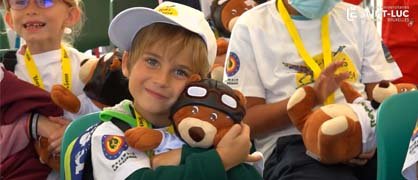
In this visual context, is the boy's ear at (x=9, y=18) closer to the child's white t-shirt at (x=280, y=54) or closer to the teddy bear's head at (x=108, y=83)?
the teddy bear's head at (x=108, y=83)

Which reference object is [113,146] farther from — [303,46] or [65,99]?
[303,46]

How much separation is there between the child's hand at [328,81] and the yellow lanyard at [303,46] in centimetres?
9

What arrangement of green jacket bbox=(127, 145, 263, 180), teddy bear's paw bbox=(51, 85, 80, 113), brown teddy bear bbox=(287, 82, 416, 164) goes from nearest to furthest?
green jacket bbox=(127, 145, 263, 180)
brown teddy bear bbox=(287, 82, 416, 164)
teddy bear's paw bbox=(51, 85, 80, 113)

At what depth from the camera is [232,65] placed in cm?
186

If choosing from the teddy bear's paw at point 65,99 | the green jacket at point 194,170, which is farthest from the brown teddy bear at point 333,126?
the teddy bear's paw at point 65,99

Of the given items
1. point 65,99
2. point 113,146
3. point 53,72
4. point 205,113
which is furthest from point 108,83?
point 205,113

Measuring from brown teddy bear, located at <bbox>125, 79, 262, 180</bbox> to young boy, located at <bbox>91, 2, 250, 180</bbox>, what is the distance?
26 mm

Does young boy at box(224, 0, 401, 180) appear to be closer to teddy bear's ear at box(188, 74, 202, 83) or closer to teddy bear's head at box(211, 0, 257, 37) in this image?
teddy bear's ear at box(188, 74, 202, 83)

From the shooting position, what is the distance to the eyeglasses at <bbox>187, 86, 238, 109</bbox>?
1190 mm

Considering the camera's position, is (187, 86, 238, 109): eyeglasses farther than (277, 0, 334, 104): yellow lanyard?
No

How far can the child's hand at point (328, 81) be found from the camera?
1.64m

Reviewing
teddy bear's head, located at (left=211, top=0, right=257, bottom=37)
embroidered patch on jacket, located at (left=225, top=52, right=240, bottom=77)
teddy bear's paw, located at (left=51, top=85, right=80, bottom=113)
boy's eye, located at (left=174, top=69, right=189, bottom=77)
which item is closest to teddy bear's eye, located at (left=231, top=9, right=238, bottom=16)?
teddy bear's head, located at (left=211, top=0, right=257, bottom=37)

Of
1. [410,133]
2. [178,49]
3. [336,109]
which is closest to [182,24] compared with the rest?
[178,49]

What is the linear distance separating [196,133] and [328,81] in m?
0.60
